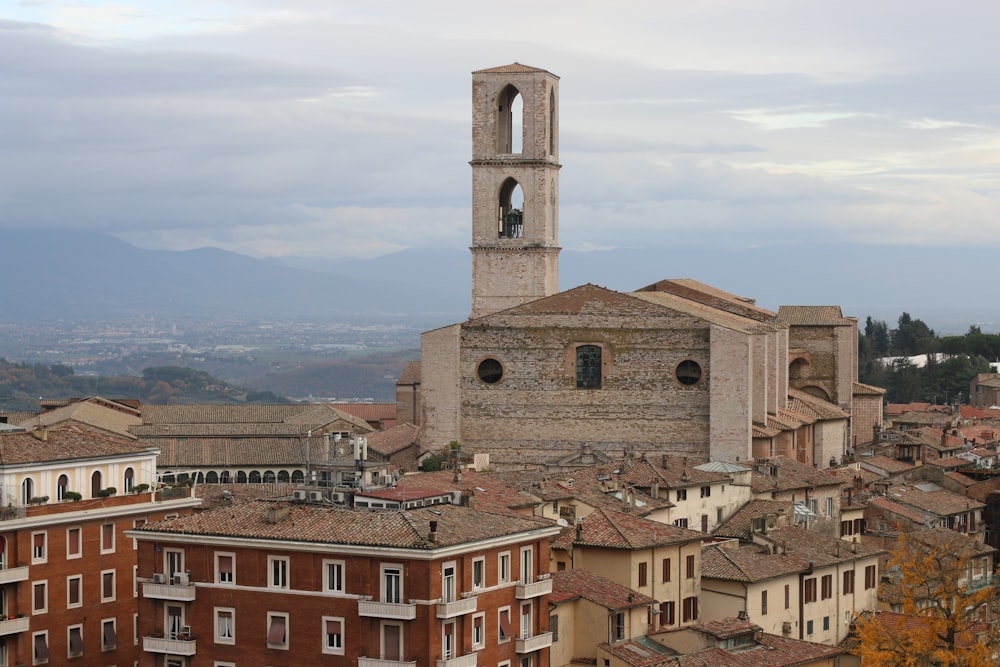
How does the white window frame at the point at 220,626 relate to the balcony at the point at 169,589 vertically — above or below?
below

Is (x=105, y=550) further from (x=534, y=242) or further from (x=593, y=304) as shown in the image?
(x=534, y=242)

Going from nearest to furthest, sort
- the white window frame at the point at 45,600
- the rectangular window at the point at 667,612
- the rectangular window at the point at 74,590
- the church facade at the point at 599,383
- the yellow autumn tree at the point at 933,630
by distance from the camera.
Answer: the yellow autumn tree at the point at 933,630 < the white window frame at the point at 45,600 < the rectangular window at the point at 74,590 < the rectangular window at the point at 667,612 < the church facade at the point at 599,383

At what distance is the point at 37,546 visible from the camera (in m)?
32.7

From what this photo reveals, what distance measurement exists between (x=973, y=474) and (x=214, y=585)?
32854mm

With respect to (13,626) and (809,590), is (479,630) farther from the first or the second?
(809,590)

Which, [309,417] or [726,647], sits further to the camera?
[309,417]

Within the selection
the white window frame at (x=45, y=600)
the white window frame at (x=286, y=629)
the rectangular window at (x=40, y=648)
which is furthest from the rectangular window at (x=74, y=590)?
the white window frame at (x=286, y=629)

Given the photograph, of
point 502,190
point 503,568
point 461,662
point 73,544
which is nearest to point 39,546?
point 73,544

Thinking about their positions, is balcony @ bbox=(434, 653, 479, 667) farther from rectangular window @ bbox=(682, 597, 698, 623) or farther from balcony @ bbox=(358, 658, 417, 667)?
rectangular window @ bbox=(682, 597, 698, 623)

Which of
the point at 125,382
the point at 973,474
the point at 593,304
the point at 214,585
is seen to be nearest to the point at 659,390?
the point at 593,304

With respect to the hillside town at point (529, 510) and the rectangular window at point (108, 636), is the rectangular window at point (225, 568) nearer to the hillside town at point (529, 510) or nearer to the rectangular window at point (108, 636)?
the hillside town at point (529, 510)

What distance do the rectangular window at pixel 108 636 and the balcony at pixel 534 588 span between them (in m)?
8.63

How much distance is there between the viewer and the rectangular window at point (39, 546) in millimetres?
32594

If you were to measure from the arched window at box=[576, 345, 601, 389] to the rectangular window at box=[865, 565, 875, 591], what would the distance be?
17536 mm
